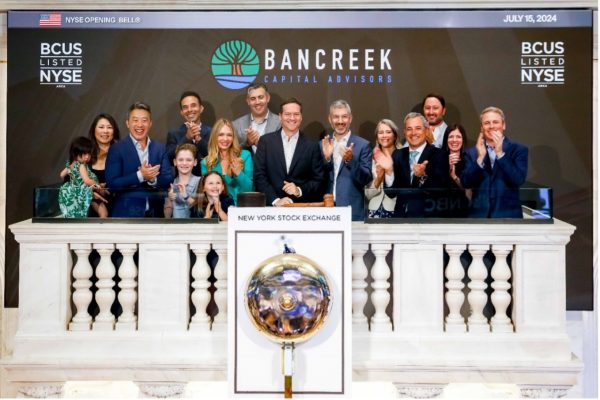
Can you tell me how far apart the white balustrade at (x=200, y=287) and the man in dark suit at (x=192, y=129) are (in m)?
0.79

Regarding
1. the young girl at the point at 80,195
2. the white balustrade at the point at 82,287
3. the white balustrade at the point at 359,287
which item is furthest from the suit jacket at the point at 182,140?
the white balustrade at the point at 359,287

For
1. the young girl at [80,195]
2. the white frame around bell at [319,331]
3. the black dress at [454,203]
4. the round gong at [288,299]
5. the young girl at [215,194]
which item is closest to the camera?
the round gong at [288,299]

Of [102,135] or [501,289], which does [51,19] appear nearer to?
[102,135]

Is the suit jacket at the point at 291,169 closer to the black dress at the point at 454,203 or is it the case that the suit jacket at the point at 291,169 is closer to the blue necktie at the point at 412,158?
the blue necktie at the point at 412,158

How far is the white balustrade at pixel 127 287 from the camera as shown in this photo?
4703 millimetres

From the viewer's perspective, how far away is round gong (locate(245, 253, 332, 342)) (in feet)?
13.6

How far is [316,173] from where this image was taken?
17.0 ft

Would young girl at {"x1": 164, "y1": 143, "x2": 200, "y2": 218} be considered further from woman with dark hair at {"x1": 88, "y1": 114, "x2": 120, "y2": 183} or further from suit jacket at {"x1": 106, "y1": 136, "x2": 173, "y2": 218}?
woman with dark hair at {"x1": 88, "y1": 114, "x2": 120, "y2": 183}

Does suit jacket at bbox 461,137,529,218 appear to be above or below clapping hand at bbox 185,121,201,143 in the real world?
below

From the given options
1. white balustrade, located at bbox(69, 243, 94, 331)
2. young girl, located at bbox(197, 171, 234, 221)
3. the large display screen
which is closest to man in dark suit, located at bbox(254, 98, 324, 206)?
the large display screen

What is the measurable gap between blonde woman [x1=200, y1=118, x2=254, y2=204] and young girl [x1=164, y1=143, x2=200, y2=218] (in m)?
0.09

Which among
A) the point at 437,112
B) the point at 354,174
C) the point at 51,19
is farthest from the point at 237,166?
the point at 51,19

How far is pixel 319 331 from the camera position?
4.34 metres

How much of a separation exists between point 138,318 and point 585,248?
2945 millimetres
